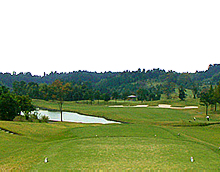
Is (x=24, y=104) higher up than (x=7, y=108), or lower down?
higher up

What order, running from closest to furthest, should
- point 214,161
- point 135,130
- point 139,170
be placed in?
1. point 139,170
2. point 214,161
3. point 135,130

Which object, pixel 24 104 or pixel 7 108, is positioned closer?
pixel 7 108

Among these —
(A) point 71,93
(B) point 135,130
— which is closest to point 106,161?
(B) point 135,130

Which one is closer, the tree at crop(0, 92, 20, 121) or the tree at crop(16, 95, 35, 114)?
the tree at crop(0, 92, 20, 121)

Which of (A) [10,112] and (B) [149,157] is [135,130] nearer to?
(B) [149,157]

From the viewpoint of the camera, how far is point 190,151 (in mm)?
17969

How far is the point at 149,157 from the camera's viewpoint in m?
15.7

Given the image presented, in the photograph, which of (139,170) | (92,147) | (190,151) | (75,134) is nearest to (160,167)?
(139,170)

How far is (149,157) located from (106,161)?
309 cm

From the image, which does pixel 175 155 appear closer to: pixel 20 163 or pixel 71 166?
pixel 71 166

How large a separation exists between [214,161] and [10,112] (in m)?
42.8

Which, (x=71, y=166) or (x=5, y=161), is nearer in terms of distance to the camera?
(x=71, y=166)

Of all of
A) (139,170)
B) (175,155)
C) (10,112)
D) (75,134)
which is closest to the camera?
(139,170)

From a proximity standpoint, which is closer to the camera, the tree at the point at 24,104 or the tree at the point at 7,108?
the tree at the point at 7,108
